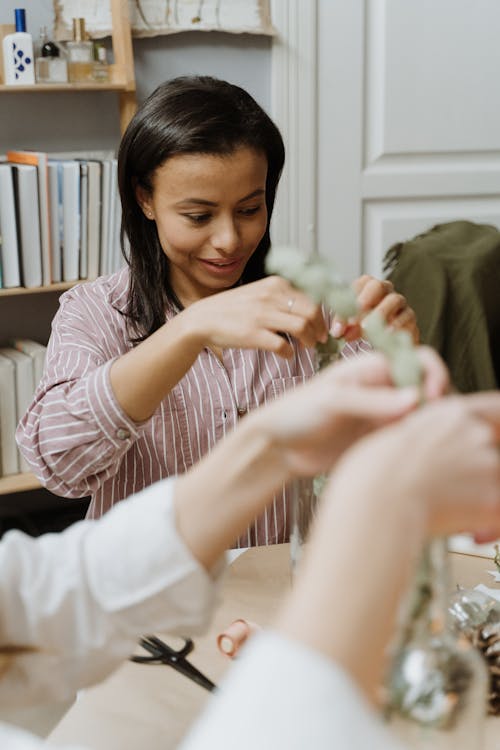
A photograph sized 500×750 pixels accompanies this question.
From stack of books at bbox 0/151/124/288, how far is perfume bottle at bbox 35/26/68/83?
20cm

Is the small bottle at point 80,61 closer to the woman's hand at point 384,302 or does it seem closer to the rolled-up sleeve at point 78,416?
the rolled-up sleeve at point 78,416

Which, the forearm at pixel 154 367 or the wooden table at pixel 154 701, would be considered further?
the forearm at pixel 154 367

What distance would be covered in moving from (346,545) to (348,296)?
348 millimetres

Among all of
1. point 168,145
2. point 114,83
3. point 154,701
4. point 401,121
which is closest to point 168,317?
point 168,145

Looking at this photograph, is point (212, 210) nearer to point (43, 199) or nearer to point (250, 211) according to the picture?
point (250, 211)

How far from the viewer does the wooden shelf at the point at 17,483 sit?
8.28 feet

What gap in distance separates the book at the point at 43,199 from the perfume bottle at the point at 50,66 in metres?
0.20

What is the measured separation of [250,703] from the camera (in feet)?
1.50

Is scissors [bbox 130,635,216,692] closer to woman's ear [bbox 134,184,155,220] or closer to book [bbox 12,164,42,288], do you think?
woman's ear [bbox 134,184,155,220]

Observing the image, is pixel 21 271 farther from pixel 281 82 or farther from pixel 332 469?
pixel 332 469

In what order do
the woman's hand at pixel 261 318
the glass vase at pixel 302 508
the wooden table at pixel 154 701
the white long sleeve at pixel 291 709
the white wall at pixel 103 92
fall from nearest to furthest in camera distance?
1. the white long sleeve at pixel 291 709
2. the wooden table at pixel 154 701
3. the glass vase at pixel 302 508
4. the woman's hand at pixel 261 318
5. the white wall at pixel 103 92

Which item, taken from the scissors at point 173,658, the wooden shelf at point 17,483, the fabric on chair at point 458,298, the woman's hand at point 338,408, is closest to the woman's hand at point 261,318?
the scissors at point 173,658

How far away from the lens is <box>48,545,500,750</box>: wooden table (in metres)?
0.90

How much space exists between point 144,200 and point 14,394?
1065 millimetres
